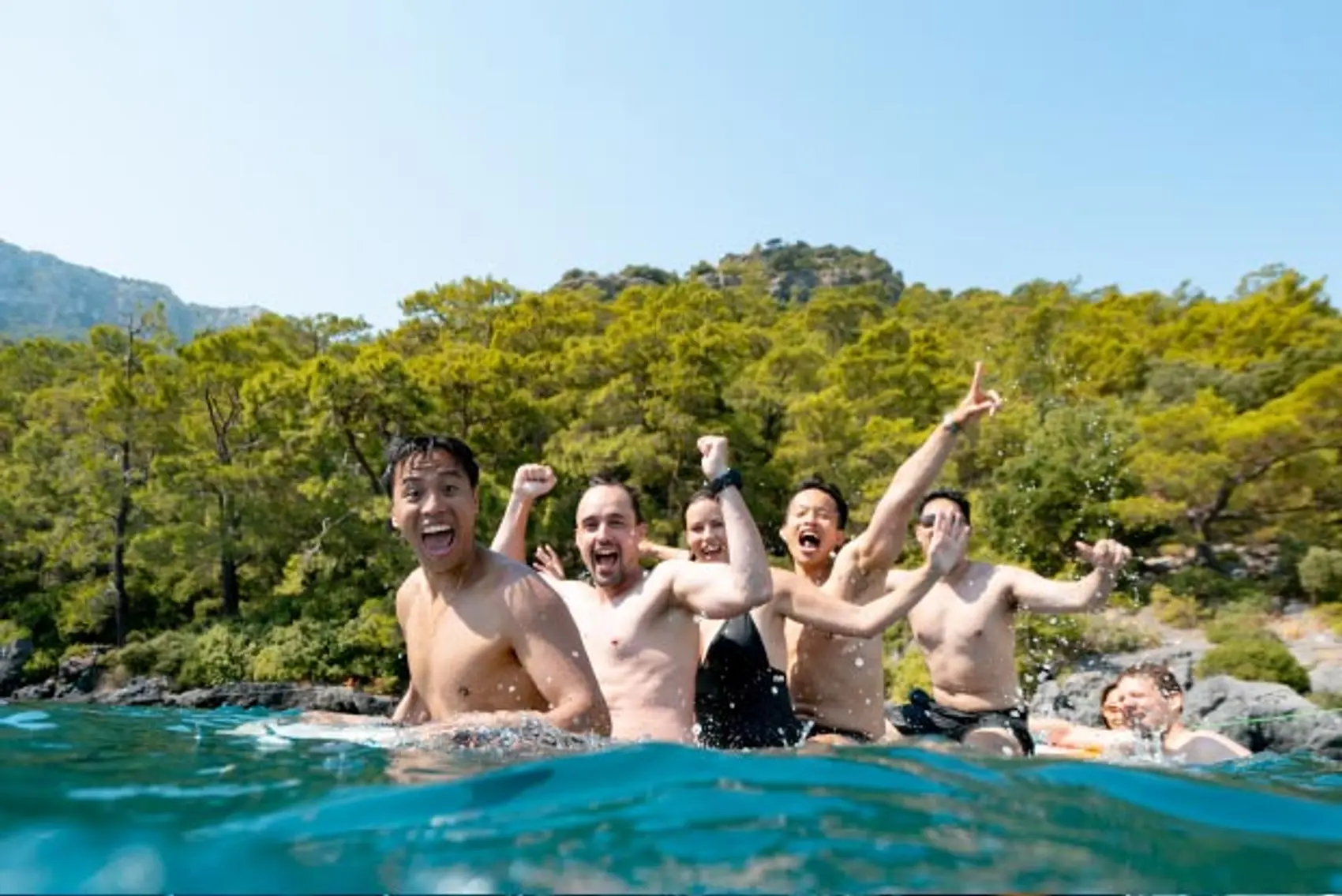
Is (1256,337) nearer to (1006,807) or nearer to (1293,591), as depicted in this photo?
(1293,591)

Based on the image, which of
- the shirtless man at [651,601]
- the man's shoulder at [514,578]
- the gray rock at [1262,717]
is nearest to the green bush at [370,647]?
the gray rock at [1262,717]

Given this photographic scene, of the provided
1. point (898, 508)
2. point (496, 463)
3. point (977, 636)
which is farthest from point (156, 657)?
point (898, 508)

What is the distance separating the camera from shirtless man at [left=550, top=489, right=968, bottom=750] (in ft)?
12.7

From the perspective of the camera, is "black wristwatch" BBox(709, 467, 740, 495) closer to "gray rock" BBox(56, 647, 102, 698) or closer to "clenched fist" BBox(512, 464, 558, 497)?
"clenched fist" BBox(512, 464, 558, 497)

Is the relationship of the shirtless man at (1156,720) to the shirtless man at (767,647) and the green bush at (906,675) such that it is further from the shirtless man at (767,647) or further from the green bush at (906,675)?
the green bush at (906,675)

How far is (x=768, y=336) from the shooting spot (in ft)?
104

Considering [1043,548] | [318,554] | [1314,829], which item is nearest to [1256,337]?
[1043,548]

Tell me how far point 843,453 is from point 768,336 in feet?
35.2

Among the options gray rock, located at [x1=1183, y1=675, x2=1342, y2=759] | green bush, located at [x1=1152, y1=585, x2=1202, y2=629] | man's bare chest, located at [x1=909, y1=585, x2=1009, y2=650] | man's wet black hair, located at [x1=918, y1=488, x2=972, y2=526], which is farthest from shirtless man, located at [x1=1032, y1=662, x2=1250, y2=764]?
green bush, located at [x1=1152, y1=585, x2=1202, y2=629]

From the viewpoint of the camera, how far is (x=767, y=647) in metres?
4.29

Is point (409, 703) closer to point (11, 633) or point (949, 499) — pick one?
point (949, 499)

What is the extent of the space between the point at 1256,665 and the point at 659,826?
13955 mm

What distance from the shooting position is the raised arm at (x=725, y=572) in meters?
3.35

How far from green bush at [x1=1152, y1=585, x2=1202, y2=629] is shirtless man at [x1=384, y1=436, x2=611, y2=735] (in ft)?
59.3
